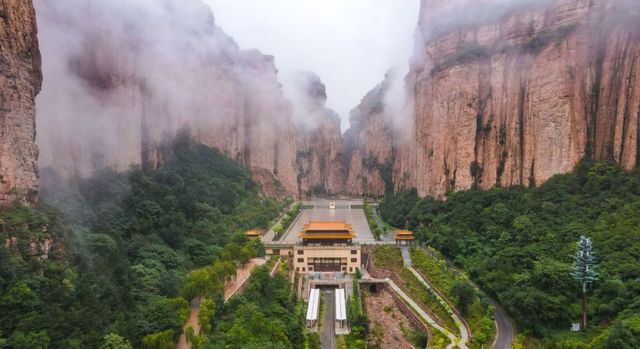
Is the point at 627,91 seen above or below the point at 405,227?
above

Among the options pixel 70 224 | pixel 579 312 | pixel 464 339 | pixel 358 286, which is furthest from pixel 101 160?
pixel 579 312

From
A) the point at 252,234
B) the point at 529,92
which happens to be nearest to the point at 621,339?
the point at 529,92

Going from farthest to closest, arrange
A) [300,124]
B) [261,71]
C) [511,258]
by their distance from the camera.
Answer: [300,124] < [261,71] < [511,258]

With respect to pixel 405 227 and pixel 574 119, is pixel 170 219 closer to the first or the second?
pixel 405 227

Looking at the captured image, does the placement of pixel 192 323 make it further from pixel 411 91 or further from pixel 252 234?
pixel 411 91

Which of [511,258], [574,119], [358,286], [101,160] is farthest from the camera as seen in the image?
[574,119]

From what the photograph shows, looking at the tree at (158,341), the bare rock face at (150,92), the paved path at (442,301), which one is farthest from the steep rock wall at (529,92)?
the tree at (158,341)

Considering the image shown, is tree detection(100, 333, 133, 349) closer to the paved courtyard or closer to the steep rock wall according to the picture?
the paved courtyard

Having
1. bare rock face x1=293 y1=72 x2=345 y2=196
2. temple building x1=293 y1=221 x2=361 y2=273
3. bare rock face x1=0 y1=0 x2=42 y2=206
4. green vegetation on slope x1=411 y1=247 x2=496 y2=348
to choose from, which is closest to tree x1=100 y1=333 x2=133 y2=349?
bare rock face x1=0 y1=0 x2=42 y2=206
